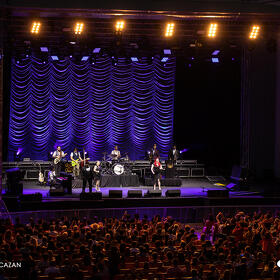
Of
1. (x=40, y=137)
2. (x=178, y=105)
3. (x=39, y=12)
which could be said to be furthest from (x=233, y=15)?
(x=40, y=137)

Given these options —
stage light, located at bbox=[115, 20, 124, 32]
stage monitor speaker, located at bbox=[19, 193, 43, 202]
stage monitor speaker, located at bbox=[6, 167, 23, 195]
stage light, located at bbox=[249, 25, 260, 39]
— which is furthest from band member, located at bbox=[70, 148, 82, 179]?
stage light, located at bbox=[249, 25, 260, 39]

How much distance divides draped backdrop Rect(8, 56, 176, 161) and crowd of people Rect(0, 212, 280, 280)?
1189 cm

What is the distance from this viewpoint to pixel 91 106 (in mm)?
26031

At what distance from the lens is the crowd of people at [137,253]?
8953 mm

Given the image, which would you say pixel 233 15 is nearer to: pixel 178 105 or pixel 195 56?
pixel 195 56

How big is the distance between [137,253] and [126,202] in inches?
330

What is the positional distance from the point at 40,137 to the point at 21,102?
2.21 m

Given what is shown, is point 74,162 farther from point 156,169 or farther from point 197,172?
point 197,172

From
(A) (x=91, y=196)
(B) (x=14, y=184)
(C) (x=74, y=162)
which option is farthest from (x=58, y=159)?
(A) (x=91, y=196)

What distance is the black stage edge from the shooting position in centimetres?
1808

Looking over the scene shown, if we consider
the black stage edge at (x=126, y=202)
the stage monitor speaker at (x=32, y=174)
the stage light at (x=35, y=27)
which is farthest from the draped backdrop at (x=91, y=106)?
the stage light at (x=35, y=27)

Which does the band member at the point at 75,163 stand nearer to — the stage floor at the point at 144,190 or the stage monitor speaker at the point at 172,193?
the stage floor at the point at 144,190

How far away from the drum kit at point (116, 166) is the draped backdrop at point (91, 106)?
1.94 meters

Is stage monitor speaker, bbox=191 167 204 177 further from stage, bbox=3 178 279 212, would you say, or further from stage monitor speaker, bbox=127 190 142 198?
stage monitor speaker, bbox=127 190 142 198
